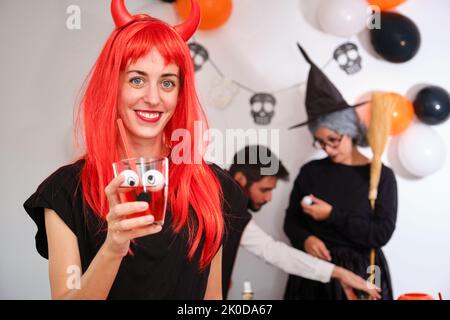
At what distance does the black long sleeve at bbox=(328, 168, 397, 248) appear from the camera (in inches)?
123

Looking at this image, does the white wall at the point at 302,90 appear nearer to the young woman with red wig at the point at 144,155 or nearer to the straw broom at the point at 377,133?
the straw broom at the point at 377,133

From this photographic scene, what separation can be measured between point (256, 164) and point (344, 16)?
95 centimetres

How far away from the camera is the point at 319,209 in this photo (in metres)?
3.15

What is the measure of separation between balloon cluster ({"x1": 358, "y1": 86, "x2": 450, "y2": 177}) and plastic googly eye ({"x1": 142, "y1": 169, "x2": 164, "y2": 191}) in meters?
2.25

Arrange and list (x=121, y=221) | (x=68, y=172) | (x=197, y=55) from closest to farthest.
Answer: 1. (x=121, y=221)
2. (x=68, y=172)
3. (x=197, y=55)

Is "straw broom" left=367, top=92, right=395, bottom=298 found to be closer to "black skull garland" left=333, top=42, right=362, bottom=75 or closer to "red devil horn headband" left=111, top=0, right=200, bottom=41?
"black skull garland" left=333, top=42, right=362, bottom=75

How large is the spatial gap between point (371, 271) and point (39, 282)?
1.64 meters

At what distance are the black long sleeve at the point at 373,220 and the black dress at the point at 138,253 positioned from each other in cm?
156

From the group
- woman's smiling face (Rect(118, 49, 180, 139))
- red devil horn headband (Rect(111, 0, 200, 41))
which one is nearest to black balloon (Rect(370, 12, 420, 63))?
red devil horn headband (Rect(111, 0, 200, 41))

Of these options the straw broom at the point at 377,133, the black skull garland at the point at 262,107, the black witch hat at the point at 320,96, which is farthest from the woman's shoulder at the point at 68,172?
the black skull garland at the point at 262,107

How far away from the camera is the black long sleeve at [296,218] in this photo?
333 cm

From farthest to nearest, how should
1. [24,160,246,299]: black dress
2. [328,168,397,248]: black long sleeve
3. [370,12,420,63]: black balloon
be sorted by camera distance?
[370,12,420,63]: black balloon → [328,168,397,248]: black long sleeve → [24,160,246,299]: black dress

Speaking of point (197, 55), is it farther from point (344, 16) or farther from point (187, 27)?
point (187, 27)

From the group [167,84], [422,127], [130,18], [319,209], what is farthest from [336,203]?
[130,18]
